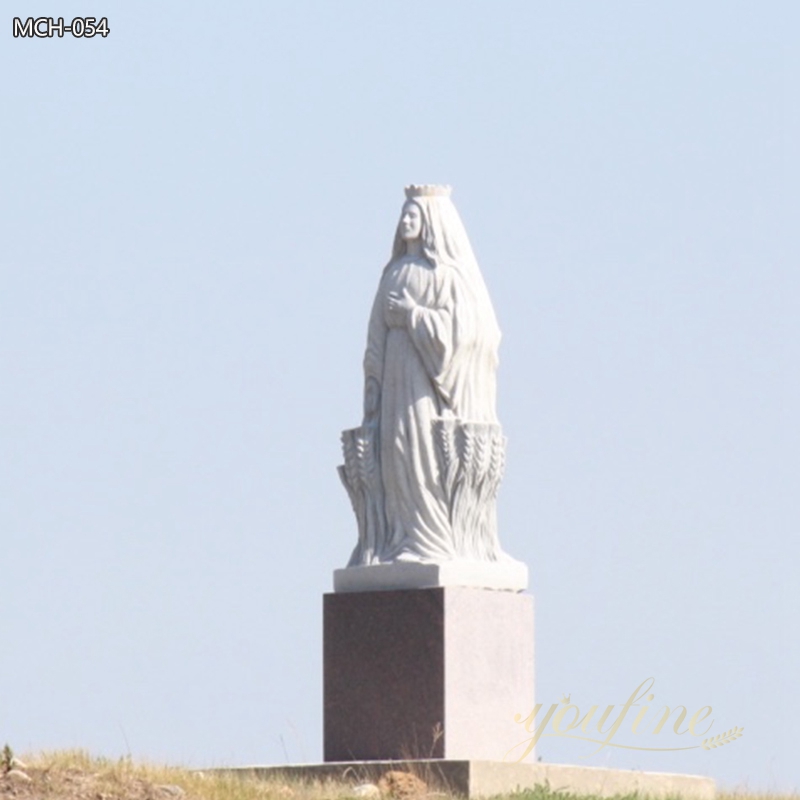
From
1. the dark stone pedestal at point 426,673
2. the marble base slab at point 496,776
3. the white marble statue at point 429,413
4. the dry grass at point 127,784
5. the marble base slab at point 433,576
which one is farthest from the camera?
the white marble statue at point 429,413

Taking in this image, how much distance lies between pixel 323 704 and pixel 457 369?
3056mm

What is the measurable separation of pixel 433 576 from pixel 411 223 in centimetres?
314

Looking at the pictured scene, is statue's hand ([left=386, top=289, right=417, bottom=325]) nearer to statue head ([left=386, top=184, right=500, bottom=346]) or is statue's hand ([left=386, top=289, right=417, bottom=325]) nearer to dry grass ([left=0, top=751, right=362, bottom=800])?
statue head ([left=386, top=184, right=500, bottom=346])

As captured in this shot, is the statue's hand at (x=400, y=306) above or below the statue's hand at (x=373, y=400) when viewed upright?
above

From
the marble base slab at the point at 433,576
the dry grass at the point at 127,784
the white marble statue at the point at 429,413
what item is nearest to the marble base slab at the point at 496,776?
the dry grass at the point at 127,784

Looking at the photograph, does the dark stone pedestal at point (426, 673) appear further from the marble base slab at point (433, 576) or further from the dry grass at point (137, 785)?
the dry grass at point (137, 785)

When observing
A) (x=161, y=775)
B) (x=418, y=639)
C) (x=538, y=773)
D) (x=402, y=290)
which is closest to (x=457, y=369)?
(x=402, y=290)

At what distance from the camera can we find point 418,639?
20.6m

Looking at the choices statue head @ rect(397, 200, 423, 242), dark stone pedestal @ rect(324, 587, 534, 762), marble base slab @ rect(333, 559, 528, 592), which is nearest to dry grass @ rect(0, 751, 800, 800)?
dark stone pedestal @ rect(324, 587, 534, 762)

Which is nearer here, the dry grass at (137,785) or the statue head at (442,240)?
the dry grass at (137,785)

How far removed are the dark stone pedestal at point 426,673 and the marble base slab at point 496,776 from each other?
30.3 inches

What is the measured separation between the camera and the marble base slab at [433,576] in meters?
20.6

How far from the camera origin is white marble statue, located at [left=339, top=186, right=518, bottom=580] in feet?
69.2

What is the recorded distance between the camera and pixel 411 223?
21.6m
